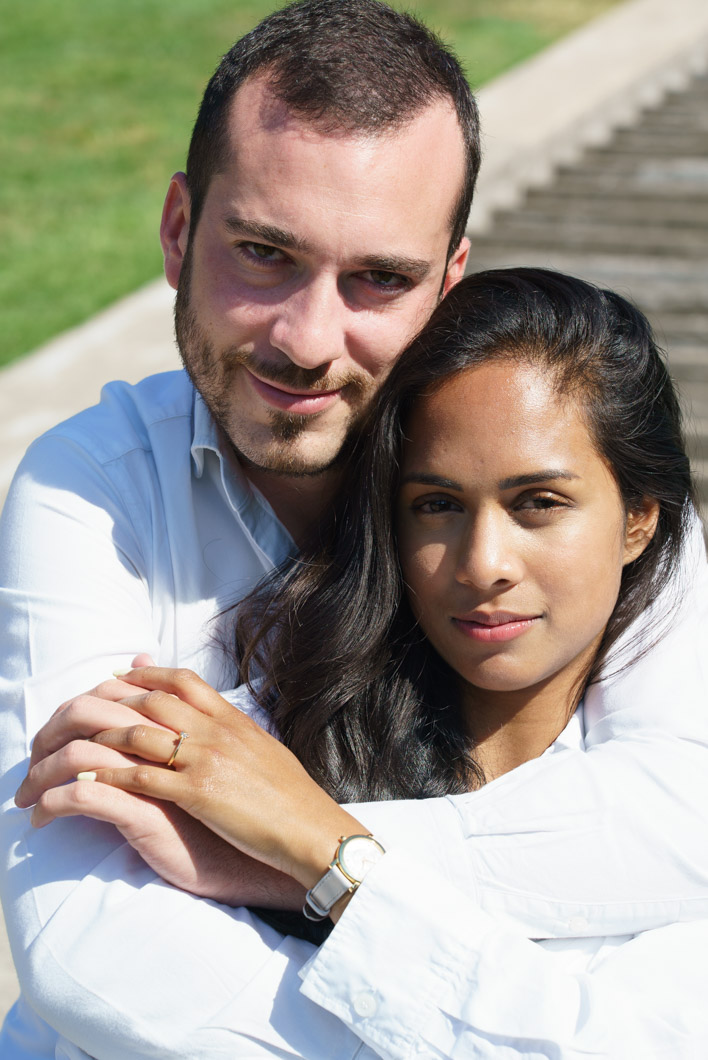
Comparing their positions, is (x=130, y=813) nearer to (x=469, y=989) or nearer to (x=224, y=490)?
(x=469, y=989)

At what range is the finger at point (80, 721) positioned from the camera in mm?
1919

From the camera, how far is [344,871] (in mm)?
1838

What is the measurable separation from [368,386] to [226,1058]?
128 centimetres

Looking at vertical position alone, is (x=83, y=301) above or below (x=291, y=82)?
above

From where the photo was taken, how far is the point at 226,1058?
5.96 feet

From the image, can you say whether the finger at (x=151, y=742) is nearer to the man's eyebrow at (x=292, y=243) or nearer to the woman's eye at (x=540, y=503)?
the woman's eye at (x=540, y=503)

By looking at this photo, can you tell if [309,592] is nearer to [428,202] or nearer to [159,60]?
[428,202]

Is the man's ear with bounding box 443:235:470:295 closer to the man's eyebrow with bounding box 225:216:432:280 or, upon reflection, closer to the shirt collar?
the man's eyebrow with bounding box 225:216:432:280

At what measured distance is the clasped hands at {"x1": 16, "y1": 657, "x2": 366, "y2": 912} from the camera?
185 cm

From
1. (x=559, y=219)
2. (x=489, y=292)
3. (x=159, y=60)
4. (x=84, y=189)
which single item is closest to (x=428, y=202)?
(x=489, y=292)

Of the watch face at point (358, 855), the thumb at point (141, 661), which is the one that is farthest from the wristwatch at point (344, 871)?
the thumb at point (141, 661)

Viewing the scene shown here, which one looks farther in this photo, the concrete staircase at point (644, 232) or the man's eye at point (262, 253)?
the concrete staircase at point (644, 232)

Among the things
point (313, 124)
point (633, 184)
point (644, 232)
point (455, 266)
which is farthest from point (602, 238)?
point (313, 124)

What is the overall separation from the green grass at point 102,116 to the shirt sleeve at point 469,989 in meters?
5.25
